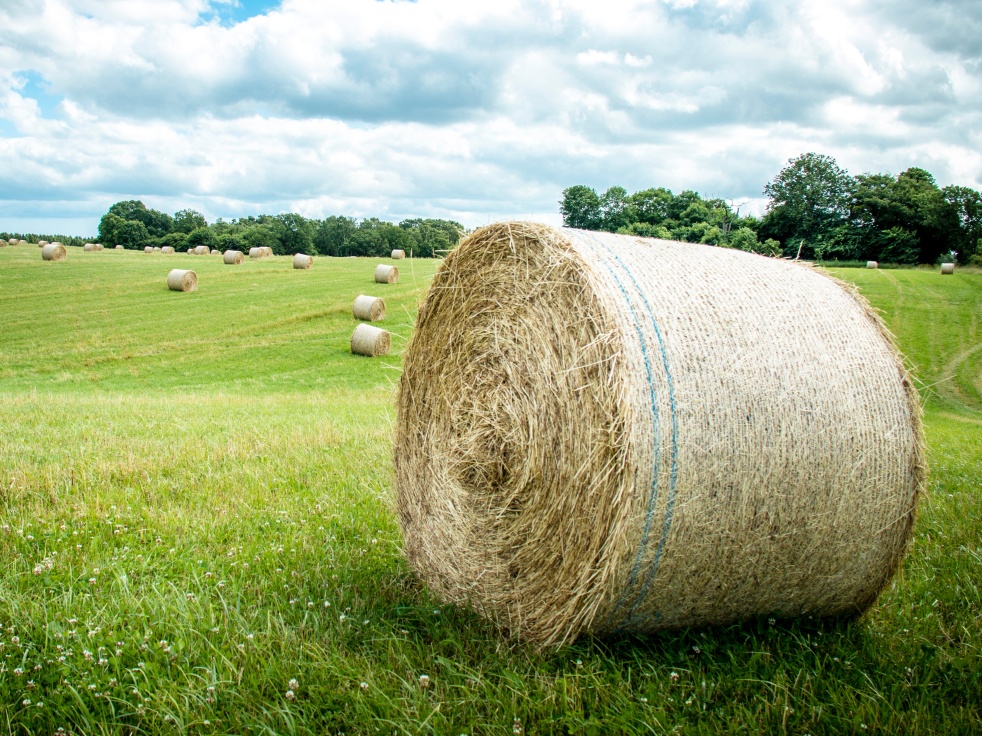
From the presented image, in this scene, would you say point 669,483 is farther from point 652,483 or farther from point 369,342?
point 369,342

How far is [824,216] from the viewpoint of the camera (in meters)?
72.6

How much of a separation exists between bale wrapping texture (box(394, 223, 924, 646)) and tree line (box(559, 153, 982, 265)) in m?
39.1

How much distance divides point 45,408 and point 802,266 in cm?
1147

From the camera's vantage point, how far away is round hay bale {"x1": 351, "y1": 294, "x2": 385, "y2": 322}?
1149 inches

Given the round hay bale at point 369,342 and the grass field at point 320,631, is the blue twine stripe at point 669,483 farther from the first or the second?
the round hay bale at point 369,342

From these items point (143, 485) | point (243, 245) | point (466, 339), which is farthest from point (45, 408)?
point (243, 245)

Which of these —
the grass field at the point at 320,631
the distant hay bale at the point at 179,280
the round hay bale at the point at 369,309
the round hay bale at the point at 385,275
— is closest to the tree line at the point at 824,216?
the round hay bale at the point at 385,275

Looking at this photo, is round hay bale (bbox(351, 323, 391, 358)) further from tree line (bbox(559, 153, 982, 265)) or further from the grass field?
tree line (bbox(559, 153, 982, 265))

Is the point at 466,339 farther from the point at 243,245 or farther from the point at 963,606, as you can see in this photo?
the point at 243,245

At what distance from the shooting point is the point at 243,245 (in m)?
79.1

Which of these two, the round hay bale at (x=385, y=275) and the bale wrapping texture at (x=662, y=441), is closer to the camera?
the bale wrapping texture at (x=662, y=441)

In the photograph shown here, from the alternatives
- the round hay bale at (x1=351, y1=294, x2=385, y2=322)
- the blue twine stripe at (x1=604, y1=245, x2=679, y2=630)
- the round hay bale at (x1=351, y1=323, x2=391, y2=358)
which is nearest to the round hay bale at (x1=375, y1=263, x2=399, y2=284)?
the round hay bale at (x1=351, y1=294, x2=385, y2=322)

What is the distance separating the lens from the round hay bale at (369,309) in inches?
1149

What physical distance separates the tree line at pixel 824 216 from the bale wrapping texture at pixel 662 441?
39.1 metres
